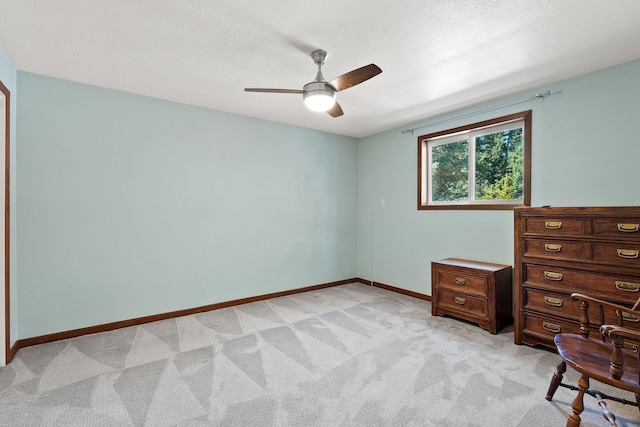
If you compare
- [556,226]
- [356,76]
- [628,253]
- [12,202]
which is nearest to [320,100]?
[356,76]

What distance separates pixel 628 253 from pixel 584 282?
1.17 ft

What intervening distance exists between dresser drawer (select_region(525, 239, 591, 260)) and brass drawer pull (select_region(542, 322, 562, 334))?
0.57 metres

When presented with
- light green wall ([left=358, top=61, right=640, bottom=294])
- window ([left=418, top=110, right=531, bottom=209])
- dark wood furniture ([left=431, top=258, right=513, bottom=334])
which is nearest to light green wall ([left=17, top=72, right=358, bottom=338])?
light green wall ([left=358, top=61, right=640, bottom=294])

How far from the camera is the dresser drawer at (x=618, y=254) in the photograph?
219 centimetres

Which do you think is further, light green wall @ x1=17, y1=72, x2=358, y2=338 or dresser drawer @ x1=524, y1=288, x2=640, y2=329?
light green wall @ x1=17, y1=72, x2=358, y2=338

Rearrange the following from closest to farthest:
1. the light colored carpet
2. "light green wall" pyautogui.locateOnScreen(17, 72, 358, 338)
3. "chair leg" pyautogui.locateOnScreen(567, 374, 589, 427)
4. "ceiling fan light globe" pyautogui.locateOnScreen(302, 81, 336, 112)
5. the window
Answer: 1. "chair leg" pyautogui.locateOnScreen(567, 374, 589, 427)
2. the light colored carpet
3. "ceiling fan light globe" pyautogui.locateOnScreen(302, 81, 336, 112)
4. "light green wall" pyautogui.locateOnScreen(17, 72, 358, 338)
5. the window

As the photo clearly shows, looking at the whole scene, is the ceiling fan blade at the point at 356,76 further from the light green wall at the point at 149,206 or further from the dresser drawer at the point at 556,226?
the light green wall at the point at 149,206

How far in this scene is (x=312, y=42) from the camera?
7.38 ft

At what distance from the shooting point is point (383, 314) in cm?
358

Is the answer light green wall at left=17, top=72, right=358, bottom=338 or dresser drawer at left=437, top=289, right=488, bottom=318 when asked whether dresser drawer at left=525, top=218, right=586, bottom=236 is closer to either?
dresser drawer at left=437, top=289, right=488, bottom=318

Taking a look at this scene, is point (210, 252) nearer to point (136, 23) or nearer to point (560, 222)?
point (136, 23)

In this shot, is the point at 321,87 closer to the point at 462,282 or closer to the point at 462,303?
the point at 462,282

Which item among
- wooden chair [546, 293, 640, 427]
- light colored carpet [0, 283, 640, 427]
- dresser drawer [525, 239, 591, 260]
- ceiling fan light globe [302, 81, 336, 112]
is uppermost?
ceiling fan light globe [302, 81, 336, 112]

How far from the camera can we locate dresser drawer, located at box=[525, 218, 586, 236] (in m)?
2.44
